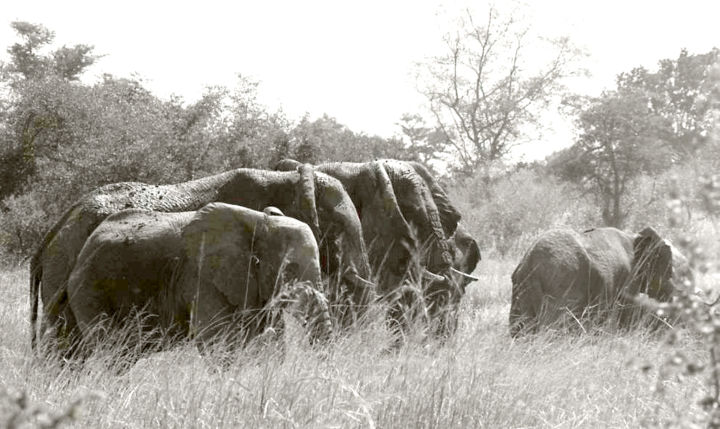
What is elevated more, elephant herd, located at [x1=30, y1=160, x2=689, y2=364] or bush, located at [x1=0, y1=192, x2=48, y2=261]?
elephant herd, located at [x1=30, y1=160, x2=689, y2=364]

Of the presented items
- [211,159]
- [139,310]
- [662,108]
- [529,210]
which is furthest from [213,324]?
[662,108]

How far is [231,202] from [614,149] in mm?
17073

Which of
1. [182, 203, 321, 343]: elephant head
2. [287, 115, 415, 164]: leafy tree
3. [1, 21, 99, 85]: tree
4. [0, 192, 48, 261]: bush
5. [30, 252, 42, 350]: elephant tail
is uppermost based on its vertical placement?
[1, 21, 99, 85]: tree

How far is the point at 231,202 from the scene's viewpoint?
8.21 metres

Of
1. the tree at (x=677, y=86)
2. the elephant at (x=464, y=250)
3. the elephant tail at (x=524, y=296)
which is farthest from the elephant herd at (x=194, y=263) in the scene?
the tree at (x=677, y=86)

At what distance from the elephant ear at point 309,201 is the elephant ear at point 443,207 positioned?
2.35 m

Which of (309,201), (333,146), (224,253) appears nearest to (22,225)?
(333,146)

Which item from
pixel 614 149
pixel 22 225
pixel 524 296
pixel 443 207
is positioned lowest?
pixel 22 225

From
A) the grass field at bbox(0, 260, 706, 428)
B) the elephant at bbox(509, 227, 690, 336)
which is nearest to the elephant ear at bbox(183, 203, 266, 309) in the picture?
the grass field at bbox(0, 260, 706, 428)

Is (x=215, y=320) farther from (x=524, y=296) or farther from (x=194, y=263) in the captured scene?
(x=524, y=296)

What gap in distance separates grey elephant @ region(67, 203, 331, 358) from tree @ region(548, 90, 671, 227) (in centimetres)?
1787

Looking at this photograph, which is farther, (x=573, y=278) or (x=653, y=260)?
(x=653, y=260)

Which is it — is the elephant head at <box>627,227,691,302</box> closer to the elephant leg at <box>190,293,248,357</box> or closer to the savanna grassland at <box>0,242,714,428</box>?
the savanna grassland at <box>0,242,714,428</box>

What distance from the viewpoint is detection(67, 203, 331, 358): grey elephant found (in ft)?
20.9
